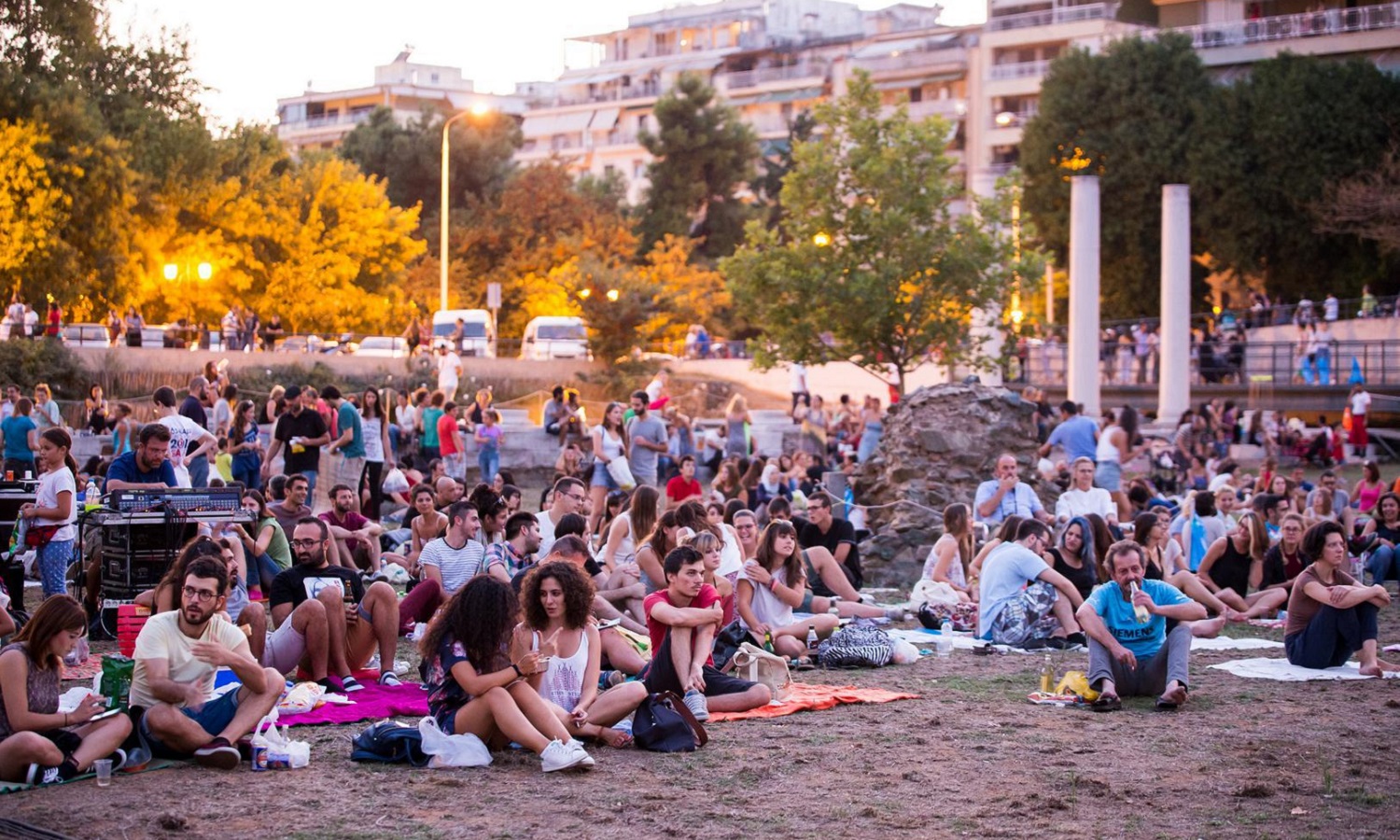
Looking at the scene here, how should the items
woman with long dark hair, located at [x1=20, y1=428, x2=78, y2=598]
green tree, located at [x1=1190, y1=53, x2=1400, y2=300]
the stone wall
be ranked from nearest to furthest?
1. woman with long dark hair, located at [x1=20, y1=428, x2=78, y2=598]
2. the stone wall
3. green tree, located at [x1=1190, y1=53, x2=1400, y2=300]

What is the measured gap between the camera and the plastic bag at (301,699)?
924cm

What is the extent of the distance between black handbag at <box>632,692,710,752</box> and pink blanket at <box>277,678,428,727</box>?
142 centimetres

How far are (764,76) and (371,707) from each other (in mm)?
78406

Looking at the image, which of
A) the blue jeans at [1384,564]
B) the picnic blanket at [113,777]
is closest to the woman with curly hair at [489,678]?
the picnic blanket at [113,777]

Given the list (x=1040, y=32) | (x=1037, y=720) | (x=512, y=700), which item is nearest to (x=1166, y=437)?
(x=1037, y=720)

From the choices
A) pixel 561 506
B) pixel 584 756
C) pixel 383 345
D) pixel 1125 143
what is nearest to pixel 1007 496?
pixel 561 506

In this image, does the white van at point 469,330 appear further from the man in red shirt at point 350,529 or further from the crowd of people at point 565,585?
the man in red shirt at point 350,529

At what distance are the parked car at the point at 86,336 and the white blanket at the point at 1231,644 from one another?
27.2m

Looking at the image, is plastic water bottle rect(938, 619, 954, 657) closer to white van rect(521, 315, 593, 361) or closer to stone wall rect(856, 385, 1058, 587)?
stone wall rect(856, 385, 1058, 587)

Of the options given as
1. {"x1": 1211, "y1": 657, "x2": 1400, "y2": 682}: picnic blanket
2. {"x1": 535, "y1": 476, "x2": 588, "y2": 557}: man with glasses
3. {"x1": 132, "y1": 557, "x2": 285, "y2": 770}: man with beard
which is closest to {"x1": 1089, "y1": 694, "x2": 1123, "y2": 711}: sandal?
{"x1": 1211, "y1": 657, "x2": 1400, "y2": 682}: picnic blanket

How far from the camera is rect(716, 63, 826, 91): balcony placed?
8356 centimetres

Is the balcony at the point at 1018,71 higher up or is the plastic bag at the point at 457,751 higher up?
the balcony at the point at 1018,71

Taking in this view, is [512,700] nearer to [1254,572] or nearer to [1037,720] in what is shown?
[1037,720]

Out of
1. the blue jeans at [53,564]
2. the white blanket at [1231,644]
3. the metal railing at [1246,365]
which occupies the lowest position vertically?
the white blanket at [1231,644]
